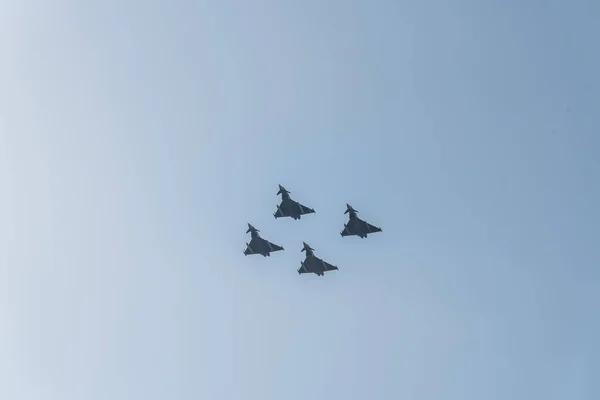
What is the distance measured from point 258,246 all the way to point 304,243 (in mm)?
6616

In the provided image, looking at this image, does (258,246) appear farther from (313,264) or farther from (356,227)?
(356,227)

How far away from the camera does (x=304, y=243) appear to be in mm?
81375

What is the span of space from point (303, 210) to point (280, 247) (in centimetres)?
599

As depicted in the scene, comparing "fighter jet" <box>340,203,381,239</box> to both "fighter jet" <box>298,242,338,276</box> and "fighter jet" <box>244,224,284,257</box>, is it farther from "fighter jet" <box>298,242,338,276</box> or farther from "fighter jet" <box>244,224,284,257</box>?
"fighter jet" <box>244,224,284,257</box>

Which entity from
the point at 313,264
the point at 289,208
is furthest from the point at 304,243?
the point at 289,208

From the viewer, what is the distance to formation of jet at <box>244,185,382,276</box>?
8131 cm

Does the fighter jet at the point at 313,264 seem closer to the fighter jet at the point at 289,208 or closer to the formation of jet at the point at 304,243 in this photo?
the formation of jet at the point at 304,243

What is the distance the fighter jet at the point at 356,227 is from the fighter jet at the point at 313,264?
4884 mm

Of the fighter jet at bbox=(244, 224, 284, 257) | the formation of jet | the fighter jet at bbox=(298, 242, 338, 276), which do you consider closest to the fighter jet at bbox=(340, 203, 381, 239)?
the formation of jet

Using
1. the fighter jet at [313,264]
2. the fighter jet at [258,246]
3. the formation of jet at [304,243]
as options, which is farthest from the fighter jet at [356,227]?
the fighter jet at [258,246]

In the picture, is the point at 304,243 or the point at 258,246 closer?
the point at 304,243

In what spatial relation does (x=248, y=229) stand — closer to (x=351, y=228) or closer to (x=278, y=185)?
(x=278, y=185)

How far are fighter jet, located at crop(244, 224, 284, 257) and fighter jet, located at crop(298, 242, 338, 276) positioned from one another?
14.8ft

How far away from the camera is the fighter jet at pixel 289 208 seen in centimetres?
8234
